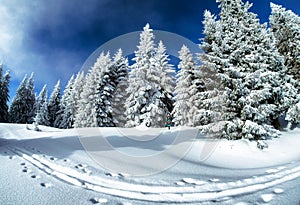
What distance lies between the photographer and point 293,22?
16.4 meters

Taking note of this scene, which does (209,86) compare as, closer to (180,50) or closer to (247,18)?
(247,18)

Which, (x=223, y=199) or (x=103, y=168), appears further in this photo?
(x=103, y=168)

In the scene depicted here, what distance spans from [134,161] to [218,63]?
29.1 ft

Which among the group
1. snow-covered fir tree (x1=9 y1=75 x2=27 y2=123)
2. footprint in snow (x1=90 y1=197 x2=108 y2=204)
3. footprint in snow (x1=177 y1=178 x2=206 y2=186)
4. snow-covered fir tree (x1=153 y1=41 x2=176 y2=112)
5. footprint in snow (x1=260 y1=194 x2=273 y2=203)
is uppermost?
snow-covered fir tree (x1=153 y1=41 x2=176 y2=112)

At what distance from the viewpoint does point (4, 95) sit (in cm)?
3850

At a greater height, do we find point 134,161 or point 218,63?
point 218,63

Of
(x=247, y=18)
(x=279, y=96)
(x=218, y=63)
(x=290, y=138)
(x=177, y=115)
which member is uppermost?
(x=247, y=18)

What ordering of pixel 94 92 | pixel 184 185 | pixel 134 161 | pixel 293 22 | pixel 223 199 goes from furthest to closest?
pixel 94 92 → pixel 293 22 → pixel 134 161 → pixel 184 185 → pixel 223 199

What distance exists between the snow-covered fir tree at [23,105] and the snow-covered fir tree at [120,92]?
2813 cm

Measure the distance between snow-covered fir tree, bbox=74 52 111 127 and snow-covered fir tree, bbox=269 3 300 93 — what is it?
2068cm

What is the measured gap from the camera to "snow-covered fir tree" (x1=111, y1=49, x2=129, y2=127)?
2463 centimetres

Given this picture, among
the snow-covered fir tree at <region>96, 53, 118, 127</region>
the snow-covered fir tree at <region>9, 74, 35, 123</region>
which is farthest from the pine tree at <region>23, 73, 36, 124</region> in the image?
the snow-covered fir tree at <region>96, 53, 118, 127</region>

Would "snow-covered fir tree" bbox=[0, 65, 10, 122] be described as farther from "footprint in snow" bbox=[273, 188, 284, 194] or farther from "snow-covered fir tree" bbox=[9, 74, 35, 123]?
"footprint in snow" bbox=[273, 188, 284, 194]

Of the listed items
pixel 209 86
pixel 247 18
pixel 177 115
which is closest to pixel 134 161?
pixel 209 86
